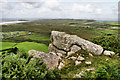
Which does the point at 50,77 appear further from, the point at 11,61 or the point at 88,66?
the point at 88,66

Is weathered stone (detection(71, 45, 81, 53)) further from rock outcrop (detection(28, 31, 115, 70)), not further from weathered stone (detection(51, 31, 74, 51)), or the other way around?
weathered stone (detection(51, 31, 74, 51))

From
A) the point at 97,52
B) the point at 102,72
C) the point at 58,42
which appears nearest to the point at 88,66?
the point at 102,72

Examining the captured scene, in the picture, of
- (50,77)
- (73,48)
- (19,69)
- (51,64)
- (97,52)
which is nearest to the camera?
(19,69)

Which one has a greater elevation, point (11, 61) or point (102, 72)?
point (11, 61)

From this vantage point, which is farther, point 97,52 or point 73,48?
point 73,48

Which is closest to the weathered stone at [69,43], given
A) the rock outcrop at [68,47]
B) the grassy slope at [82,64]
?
the rock outcrop at [68,47]

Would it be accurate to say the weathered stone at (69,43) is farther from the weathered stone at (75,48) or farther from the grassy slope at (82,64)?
the grassy slope at (82,64)

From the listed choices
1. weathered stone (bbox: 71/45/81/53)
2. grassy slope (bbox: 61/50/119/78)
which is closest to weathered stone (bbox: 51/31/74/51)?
weathered stone (bbox: 71/45/81/53)

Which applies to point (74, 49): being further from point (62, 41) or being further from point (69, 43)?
point (62, 41)
